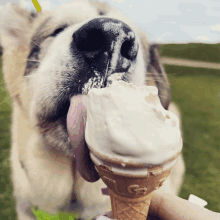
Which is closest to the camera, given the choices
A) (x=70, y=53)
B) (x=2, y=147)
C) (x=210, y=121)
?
(x=70, y=53)

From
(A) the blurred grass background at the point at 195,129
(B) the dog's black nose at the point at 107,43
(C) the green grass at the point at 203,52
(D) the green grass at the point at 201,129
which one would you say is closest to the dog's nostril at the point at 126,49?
(B) the dog's black nose at the point at 107,43

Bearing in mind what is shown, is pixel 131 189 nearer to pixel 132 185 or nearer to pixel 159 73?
pixel 132 185

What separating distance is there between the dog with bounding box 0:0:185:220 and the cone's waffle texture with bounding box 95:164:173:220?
0.35 metres

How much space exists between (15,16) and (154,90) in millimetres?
1015

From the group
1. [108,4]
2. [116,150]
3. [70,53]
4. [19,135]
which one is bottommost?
[19,135]

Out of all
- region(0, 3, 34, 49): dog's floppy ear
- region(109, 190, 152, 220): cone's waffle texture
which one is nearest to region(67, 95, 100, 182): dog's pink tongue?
region(109, 190, 152, 220): cone's waffle texture

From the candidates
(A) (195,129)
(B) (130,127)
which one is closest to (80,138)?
(B) (130,127)

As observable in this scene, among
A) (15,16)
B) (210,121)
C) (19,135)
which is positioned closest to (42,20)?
(15,16)

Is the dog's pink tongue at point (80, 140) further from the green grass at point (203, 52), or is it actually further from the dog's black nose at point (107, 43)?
the green grass at point (203, 52)

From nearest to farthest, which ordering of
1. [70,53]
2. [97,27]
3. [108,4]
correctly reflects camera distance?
[97,27]
[70,53]
[108,4]

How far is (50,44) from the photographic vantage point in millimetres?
1032

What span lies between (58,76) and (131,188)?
55 centimetres

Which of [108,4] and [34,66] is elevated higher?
[108,4]

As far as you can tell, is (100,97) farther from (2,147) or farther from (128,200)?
(2,147)
